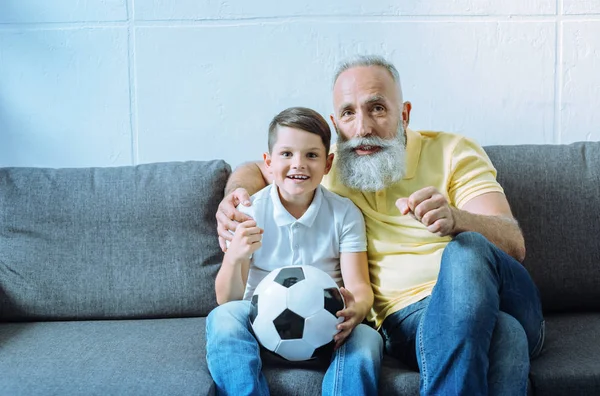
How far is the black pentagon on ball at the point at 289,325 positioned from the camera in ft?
5.49

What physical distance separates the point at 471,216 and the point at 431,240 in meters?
0.23

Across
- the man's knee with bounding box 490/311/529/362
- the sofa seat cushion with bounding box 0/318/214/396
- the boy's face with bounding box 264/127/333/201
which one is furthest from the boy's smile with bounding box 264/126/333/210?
the man's knee with bounding box 490/311/529/362

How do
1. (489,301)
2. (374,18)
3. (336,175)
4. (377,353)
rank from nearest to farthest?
(489,301)
(377,353)
(336,175)
(374,18)

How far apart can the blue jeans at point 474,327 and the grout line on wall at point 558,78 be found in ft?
3.65

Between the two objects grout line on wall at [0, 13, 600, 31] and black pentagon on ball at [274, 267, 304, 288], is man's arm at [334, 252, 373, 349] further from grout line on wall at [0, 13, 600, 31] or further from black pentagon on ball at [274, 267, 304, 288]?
grout line on wall at [0, 13, 600, 31]

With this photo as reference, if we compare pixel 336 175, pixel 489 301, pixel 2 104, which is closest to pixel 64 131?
pixel 2 104

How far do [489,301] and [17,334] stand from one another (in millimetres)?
1449

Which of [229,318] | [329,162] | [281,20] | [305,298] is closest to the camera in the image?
[305,298]

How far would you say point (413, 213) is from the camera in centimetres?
170

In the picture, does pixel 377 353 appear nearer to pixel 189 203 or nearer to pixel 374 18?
pixel 189 203

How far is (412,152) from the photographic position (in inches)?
85.1

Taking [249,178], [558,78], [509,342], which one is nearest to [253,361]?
[509,342]

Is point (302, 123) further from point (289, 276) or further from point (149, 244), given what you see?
point (149, 244)

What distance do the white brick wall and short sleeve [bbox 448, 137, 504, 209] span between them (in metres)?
0.56
